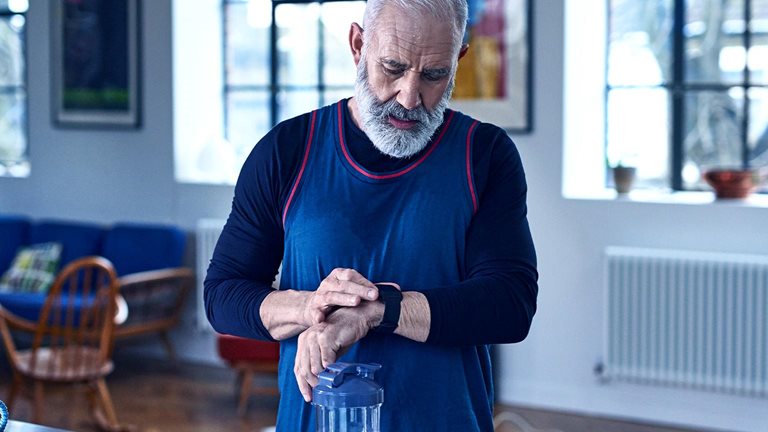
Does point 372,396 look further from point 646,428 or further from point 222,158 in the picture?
point 222,158

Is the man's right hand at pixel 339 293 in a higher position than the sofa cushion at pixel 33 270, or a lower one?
higher

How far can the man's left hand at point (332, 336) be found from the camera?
5.28ft

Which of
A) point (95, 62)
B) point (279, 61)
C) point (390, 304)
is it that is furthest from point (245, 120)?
point (390, 304)

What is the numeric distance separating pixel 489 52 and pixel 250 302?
3860 millimetres

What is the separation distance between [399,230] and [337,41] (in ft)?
14.7

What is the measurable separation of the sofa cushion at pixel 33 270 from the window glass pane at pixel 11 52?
1.48 m

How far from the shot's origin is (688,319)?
4.91 meters

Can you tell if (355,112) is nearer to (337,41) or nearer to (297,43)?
(337,41)

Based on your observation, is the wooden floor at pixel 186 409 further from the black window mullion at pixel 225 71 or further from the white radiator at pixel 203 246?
the black window mullion at pixel 225 71

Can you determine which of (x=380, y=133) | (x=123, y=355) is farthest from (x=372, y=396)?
(x=123, y=355)

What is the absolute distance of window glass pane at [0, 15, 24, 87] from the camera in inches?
285

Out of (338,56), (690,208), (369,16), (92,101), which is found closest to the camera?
(369,16)

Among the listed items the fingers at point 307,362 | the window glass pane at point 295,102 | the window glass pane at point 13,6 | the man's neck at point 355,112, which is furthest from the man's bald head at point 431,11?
the window glass pane at point 13,6

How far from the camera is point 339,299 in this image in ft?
5.24
